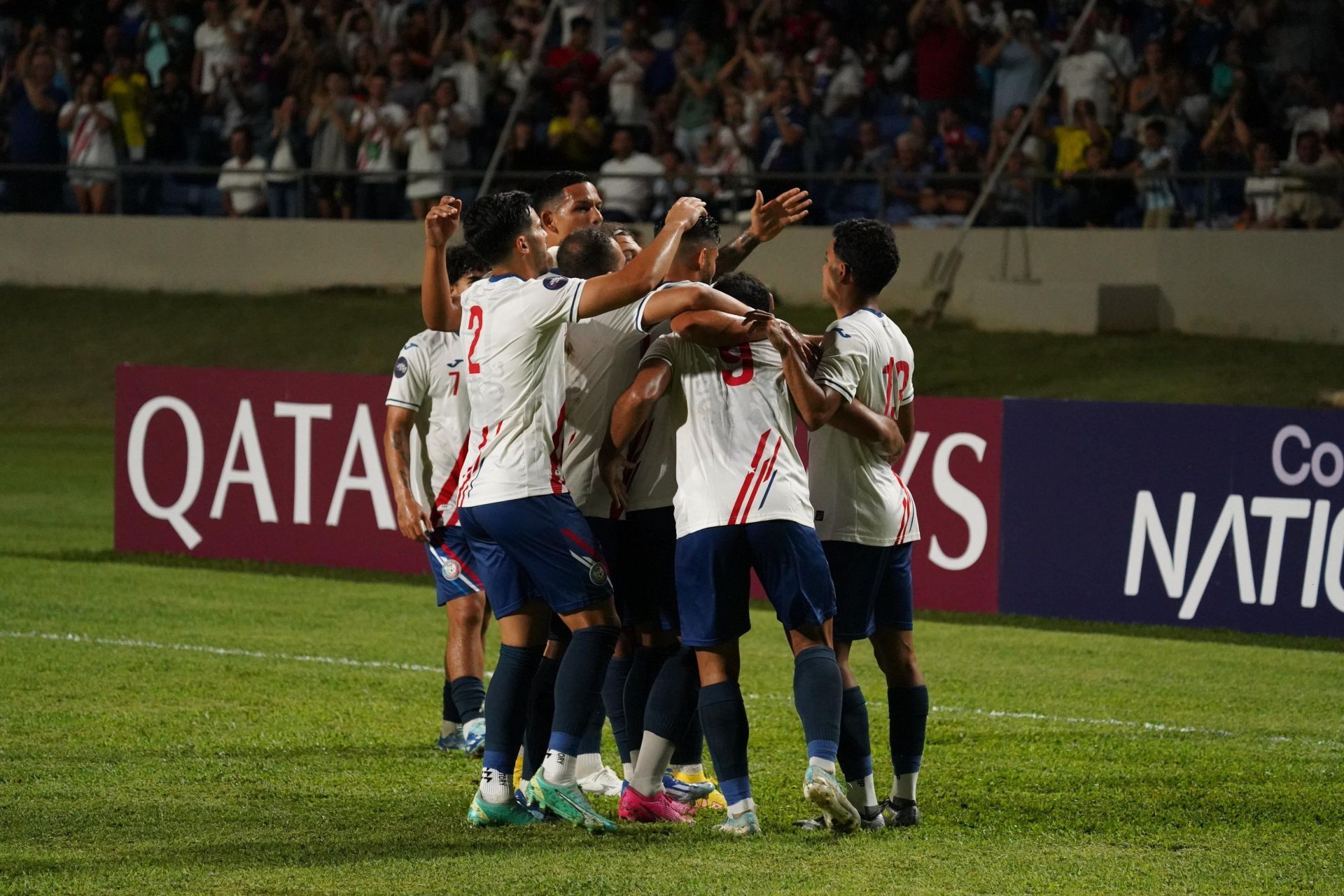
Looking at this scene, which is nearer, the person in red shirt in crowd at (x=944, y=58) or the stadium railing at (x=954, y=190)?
the stadium railing at (x=954, y=190)

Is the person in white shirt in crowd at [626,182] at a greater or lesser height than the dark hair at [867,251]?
greater

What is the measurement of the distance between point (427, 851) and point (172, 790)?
1.37 meters

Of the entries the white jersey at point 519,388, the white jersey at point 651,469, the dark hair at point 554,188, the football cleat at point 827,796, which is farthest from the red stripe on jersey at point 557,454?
the football cleat at point 827,796

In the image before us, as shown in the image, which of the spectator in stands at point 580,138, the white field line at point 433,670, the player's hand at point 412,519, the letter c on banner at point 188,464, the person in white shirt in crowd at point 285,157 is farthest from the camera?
the person in white shirt in crowd at point 285,157

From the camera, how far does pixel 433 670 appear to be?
961 centimetres

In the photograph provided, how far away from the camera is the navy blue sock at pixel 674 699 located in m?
6.15

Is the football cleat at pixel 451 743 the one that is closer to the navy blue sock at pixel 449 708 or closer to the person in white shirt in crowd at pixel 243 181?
the navy blue sock at pixel 449 708

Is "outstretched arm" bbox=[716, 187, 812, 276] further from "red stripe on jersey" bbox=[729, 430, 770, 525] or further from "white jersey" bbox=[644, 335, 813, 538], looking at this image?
"red stripe on jersey" bbox=[729, 430, 770, 525]

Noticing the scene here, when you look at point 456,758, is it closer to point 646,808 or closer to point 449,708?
point 449,708

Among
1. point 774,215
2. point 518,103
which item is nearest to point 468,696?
point 774,215

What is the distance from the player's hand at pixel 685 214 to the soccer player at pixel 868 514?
49 centimetres

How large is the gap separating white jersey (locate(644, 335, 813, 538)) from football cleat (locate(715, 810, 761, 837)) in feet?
3.05

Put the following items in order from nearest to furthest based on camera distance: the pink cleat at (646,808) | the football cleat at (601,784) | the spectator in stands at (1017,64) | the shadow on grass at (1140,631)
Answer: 1. the pink cleat at (646,808)
2. the football cleat at (601,784)
3. the shadow on grass at (1140,631)
4. the spectator in stands at (1017,64)

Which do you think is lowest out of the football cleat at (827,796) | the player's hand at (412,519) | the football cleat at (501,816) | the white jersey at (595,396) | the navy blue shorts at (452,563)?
the football cleat at (501,816)
